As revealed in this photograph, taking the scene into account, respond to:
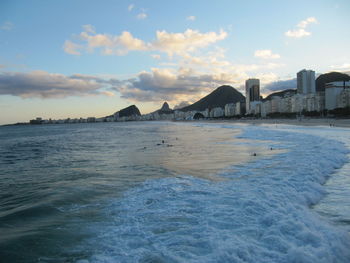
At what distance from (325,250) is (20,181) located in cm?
1006

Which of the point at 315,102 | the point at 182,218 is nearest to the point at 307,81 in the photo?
the point at 315,102

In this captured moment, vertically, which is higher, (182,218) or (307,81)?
(307,81)

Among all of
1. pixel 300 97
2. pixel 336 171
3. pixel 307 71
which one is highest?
pixel 307 71

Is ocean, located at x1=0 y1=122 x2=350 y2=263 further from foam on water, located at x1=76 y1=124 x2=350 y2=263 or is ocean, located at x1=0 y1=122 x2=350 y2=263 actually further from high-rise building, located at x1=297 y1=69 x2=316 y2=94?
high-rise building, located at x1=297 y1=69 x2=316 y2=94

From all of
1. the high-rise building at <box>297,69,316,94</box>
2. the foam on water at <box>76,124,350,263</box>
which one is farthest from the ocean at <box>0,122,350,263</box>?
the high-rise building at <box>297,69,316,94</box>

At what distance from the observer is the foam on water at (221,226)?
3.71 meters

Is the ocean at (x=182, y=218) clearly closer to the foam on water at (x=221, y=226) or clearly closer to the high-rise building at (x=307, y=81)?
the foam on water at (x=221, y=226)

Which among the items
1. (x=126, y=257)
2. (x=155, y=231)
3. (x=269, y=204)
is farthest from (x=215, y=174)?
(x=126, y=257)

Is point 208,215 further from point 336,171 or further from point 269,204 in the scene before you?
point 336,171

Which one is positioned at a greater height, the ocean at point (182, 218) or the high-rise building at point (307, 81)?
the high-rise building at point (307, 81)

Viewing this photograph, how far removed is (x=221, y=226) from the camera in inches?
183

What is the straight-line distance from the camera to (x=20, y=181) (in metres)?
9.60

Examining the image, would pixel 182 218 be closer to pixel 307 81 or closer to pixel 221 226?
pixel 221 226

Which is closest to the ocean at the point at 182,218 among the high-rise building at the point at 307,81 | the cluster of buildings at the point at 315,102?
the cluster of buildings at the point at 315,102
